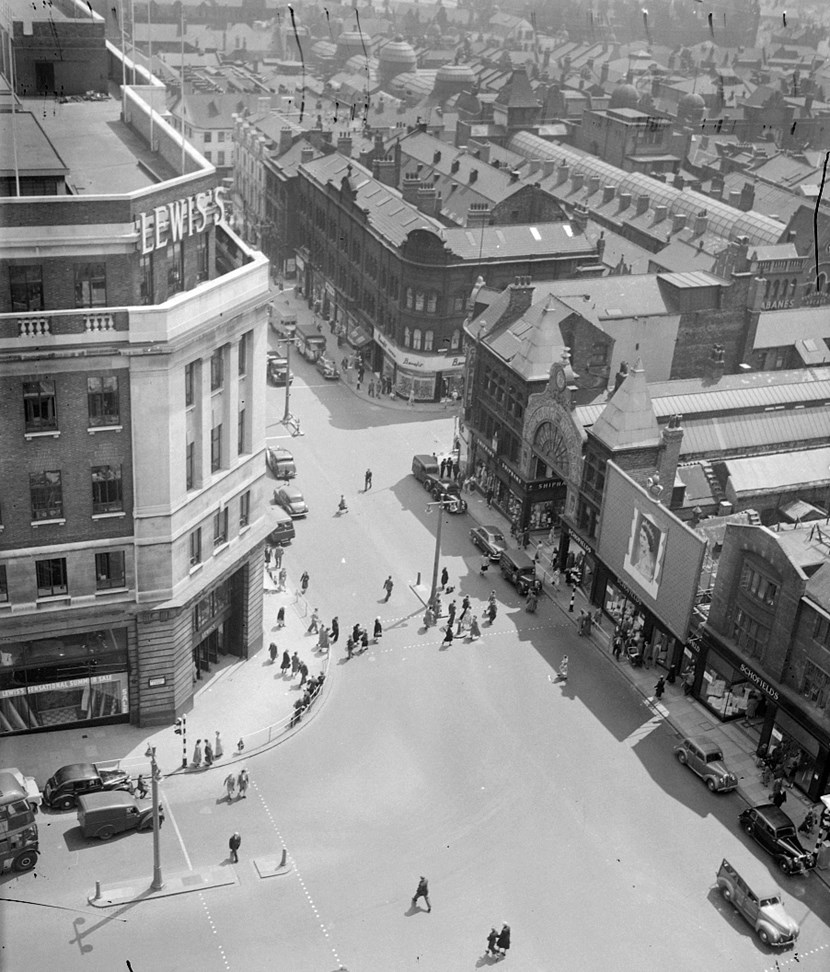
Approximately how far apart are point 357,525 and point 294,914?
34.9 metres

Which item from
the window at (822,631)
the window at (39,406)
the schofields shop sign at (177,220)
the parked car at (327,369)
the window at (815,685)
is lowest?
the parked car at (327,369)

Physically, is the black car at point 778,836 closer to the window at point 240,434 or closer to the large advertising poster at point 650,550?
the large advertising poster at point 650,550

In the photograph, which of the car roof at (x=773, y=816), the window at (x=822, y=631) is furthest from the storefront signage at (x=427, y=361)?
the car roof at (x=773, y=816)

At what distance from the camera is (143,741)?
5641cm

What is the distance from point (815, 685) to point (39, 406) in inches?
1449

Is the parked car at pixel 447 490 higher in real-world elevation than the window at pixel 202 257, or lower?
lower

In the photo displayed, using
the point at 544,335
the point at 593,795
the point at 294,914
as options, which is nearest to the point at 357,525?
the point at 544,335

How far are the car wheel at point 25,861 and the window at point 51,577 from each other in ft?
37.0

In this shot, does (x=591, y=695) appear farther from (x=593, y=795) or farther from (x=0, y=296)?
(x=0, y=296)

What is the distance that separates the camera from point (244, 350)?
187ft

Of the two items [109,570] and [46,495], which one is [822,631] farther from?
[46,495]

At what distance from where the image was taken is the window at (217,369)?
5469 cm

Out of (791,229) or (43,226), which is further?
(791,229)

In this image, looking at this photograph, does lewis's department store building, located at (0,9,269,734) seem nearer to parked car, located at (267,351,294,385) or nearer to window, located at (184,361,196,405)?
window, located at (184,361,196,405)
